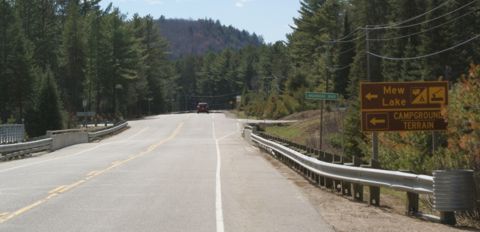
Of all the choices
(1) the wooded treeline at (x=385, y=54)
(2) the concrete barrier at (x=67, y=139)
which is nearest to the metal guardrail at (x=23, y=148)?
(2) the concrete barrier at (x=67, y=139)

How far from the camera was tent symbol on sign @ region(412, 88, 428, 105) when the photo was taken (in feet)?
52.1

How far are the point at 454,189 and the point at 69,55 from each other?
104 m

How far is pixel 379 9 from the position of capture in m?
88.9

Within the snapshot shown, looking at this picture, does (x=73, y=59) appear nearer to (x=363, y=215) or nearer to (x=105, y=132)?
(x=105, y=132)

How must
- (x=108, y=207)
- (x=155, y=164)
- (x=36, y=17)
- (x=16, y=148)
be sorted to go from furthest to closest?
(x=36, y=17)
(x=16, y=148)
(x=155, y=164)
(x=108, y=207)

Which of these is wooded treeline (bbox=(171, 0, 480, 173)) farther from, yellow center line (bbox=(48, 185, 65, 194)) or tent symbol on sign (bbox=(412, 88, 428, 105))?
yellow center line (bbox=(48, 185, 65, 194))

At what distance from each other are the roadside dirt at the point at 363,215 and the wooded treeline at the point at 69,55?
77343 millimetres

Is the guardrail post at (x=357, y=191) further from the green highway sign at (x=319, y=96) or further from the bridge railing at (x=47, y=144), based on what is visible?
the bridge railing at (x=47, y=144)

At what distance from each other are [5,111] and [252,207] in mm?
81533

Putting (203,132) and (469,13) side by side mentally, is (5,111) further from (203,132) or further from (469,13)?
(469,13)

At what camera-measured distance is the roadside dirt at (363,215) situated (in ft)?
35.3

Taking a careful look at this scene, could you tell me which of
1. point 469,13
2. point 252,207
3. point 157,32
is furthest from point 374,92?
point 157,32

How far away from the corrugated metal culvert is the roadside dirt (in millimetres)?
379

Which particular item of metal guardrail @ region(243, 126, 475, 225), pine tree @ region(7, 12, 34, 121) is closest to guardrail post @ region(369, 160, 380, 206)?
metal guardrail @ region(243, 126, 475, 225)
